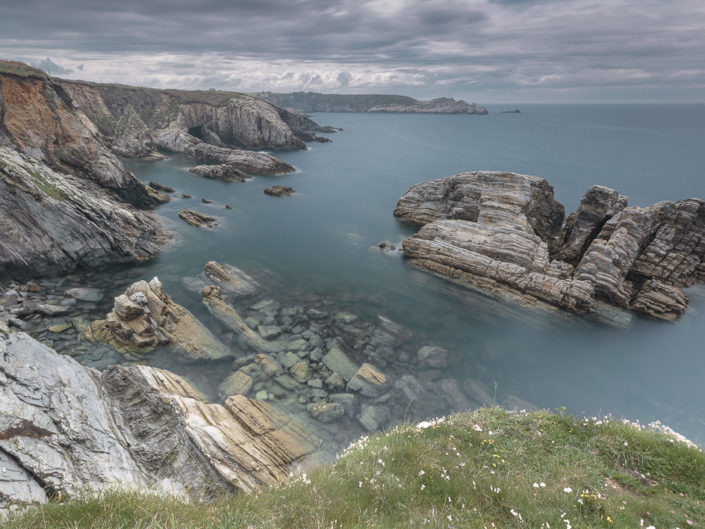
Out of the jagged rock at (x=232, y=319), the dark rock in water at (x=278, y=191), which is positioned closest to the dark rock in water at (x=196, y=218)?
the dark rock in water at (x=278, y=191)

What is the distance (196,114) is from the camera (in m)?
109

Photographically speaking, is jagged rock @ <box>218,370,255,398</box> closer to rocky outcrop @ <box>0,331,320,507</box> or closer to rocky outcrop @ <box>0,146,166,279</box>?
rocky outcrop @ <box>0,331,320,507</box>

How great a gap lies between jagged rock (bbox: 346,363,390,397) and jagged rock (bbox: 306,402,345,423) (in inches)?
65.2

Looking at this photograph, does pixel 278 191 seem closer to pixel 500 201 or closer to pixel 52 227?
pixel 52 227

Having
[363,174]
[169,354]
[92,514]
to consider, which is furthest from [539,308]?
[363,174]

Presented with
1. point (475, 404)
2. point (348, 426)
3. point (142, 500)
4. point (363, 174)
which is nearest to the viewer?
point (142, 500)

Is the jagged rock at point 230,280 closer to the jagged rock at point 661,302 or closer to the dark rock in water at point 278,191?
the dark rock in water at point 278,191

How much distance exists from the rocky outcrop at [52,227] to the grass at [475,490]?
1221 inches

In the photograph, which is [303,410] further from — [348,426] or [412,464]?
[412,464]

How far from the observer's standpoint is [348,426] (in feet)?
53.2

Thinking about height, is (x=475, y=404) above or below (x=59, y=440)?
below

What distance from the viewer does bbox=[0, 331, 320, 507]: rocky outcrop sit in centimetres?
746

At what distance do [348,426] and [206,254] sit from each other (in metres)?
26.7

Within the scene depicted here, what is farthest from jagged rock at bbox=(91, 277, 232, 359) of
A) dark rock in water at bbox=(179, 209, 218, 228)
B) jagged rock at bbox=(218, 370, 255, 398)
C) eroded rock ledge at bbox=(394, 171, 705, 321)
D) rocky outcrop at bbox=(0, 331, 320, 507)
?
eroded rock ledge at bbox=(394, 171, 705, 321)
